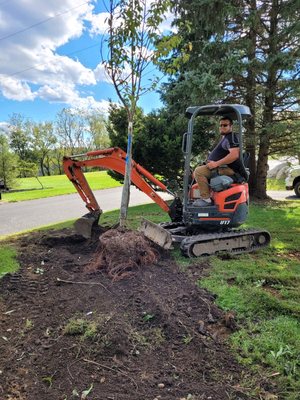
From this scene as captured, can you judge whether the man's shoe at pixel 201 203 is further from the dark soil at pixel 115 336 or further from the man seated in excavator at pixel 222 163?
the dark soil at pixel 115 336

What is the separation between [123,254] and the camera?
490cm

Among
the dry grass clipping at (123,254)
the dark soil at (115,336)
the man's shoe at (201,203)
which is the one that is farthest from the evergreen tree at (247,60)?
the dark soil at (115,336)

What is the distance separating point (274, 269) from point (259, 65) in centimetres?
708

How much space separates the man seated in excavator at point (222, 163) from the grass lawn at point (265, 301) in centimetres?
108

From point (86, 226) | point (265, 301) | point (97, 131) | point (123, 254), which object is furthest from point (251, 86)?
point (97, 131)

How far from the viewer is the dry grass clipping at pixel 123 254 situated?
473 cm

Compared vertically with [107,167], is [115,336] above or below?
below

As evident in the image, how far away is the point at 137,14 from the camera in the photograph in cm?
529

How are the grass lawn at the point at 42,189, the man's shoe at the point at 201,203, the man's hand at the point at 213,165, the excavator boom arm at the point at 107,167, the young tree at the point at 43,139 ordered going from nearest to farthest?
the man's hand at the point at 213,165
the man's shoe at the point at 201,203
the excavator boom arm at the point at 107,167
the grass lawn at the point at 42,189
the young tree at the point at 43,139

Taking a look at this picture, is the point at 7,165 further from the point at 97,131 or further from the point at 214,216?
the point at 97,131

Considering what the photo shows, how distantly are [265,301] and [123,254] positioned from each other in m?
2.05

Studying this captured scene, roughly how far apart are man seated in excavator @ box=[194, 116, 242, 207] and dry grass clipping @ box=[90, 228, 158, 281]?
1167mm

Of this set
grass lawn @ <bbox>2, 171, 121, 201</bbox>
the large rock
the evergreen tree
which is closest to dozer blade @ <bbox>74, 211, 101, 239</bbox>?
the evergreen tree

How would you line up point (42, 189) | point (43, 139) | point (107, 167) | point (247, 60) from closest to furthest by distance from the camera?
1. point (107, 167)
2. point (247, 60)
3. point (42, 189)
4. point (43, 139)
